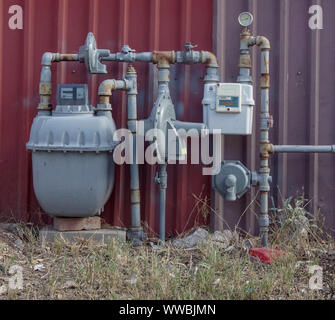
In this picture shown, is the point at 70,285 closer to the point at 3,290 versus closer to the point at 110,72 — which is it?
the point at 3,290

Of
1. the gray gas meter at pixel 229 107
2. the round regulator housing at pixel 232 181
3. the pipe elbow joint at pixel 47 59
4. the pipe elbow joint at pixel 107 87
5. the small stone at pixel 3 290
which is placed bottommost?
the small stone at pixel 3 290

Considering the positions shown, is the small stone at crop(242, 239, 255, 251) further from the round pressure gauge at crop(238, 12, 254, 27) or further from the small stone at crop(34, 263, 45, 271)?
the round pressure gauge at crop(238, 12, 254, 27)

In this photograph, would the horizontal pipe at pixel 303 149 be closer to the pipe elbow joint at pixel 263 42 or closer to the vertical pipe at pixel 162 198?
the pipe elbow joint at pixel 263 42

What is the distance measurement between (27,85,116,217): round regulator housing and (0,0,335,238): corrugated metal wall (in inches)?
16.7

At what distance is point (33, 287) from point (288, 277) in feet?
5.49

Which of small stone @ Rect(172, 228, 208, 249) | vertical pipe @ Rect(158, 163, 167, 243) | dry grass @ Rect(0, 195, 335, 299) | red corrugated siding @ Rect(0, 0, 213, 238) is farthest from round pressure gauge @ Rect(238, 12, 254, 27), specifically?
small stone @ Rect(172, 228, 208, 249)

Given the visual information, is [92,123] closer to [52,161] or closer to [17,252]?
[52,161]

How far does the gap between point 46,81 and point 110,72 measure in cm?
56

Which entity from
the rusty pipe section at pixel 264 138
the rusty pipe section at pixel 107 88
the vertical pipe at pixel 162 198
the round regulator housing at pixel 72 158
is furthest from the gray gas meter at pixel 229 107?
the round regulator housing at pixel 72 158

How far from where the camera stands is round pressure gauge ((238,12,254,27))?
4.76 meters

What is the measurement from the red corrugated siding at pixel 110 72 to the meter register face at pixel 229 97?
0.35 meters

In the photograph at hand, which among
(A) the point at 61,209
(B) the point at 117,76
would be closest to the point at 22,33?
(B) the point at 117,76

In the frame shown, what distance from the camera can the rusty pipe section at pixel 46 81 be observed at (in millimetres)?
4863

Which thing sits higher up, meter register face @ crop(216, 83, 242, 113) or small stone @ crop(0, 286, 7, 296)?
meter register face @ crop(216, 83, 242, 113)
